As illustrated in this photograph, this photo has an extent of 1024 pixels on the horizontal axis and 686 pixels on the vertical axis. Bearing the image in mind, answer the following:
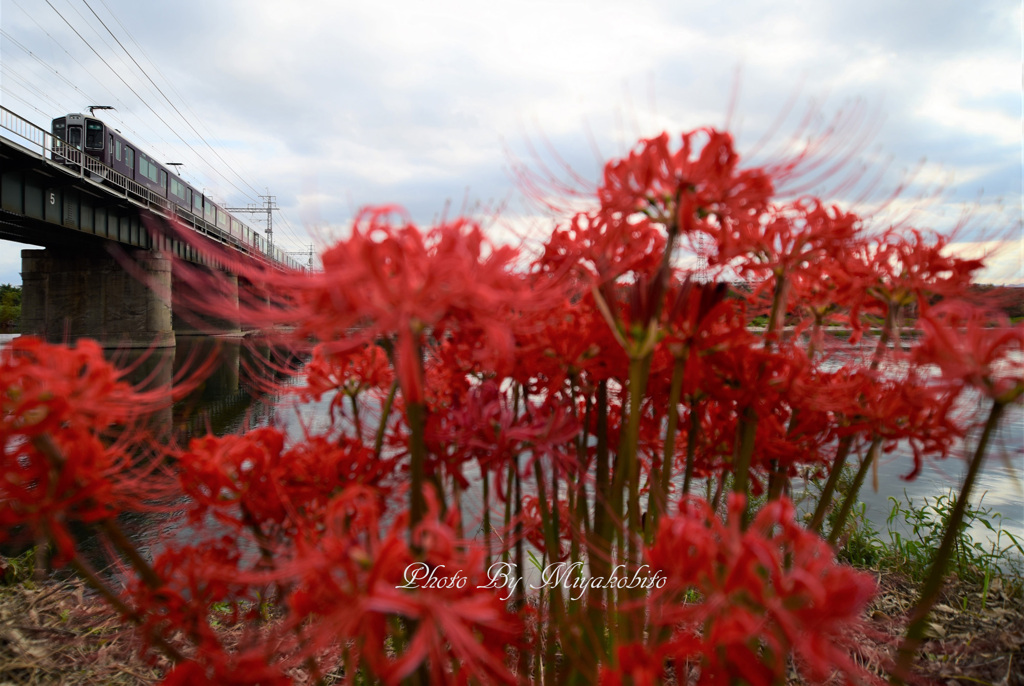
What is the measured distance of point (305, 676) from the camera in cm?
210

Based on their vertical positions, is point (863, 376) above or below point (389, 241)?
below

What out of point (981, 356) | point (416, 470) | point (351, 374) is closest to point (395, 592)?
point (416, 470)

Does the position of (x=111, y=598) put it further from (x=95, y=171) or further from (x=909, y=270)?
(x=95, y=171)

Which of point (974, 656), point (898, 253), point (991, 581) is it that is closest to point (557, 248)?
point (898, 253)

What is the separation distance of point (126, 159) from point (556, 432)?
25.9 meters

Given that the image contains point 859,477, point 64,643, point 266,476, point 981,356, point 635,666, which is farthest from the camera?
point 64,643

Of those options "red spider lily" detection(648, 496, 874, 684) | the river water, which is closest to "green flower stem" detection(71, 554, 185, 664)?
the river water

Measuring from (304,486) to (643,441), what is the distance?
967mm

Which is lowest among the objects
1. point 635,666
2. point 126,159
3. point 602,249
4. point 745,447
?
point 635,666

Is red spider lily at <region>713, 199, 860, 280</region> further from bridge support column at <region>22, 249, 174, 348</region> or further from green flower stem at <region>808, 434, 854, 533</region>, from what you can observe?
bridge support column at <region>22, 249, 174, 348</region>

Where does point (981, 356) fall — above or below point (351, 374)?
above

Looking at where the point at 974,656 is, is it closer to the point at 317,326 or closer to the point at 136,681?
the point at 317,326

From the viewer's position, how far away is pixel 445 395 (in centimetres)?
161

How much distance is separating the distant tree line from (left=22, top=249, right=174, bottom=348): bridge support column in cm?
1135
